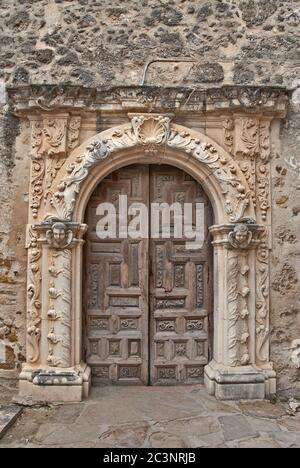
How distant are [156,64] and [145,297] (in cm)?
233

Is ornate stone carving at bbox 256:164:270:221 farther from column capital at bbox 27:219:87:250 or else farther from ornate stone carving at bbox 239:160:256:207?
column capital at bbox 27:219:87:250

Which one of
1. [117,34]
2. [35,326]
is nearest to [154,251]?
[35,326]

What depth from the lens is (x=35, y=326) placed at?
13.1ft

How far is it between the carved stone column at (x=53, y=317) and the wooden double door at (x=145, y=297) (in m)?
0.29

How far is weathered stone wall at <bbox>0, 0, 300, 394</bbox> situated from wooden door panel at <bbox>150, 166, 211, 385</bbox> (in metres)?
0.71

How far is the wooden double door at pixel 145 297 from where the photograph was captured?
428 centimetres

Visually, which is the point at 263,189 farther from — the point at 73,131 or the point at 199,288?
the point at 73,131

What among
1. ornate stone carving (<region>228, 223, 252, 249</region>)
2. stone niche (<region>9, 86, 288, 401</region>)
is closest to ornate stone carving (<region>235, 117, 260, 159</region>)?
stone niche (<region>9, 86, 288, 401</region>)

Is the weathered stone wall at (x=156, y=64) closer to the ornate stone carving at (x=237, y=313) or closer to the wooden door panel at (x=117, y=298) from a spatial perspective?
the ornate stone carving at (x=237, y=313)

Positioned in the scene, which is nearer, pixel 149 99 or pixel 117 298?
pixel 149 99

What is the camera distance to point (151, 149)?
408cm

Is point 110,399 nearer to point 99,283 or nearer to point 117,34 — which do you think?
point 99,283

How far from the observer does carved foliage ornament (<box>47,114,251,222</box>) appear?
4.01 m

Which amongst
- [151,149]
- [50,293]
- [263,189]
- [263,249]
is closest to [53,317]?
[50,293]
